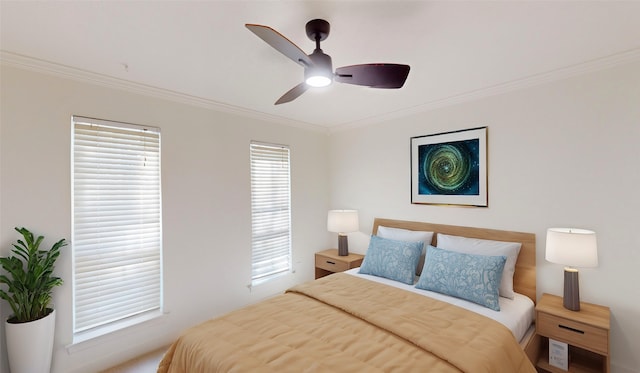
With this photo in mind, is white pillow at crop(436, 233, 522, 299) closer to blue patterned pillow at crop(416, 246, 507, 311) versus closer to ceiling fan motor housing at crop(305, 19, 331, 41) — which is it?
blue patterned pillow at crop(416, 246, 507, 311)

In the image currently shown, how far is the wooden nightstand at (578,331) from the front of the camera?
71.1 inches

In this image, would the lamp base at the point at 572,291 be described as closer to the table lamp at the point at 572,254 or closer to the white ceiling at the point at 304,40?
the table lamp at the point at 572,254

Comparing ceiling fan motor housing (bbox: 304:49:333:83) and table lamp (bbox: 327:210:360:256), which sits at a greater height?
ceiling fan motor housing (bbox: 304:49:333:83)

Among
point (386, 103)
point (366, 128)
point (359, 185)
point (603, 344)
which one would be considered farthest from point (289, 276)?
point (603, 344)

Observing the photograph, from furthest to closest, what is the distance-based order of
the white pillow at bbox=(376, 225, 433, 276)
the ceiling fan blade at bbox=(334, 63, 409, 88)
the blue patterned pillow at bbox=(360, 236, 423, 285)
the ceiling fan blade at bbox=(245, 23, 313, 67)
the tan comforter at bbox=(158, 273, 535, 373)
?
the white pillow at bbox=(376, 225, 433, 276)
the blue patterned pillow at bbox=(360, 236, 423, 285)
the ceiling fan blade at bbox=(334, 63, 409, 88)
the tan comforter at bbox=(158, 273, 535, 373)
the ceiling fan blade at bbox=(245, 23, 313, 67)

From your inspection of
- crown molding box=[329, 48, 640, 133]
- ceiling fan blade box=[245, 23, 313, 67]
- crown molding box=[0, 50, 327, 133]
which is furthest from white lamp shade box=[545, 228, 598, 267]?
crown molding box=[0, 50, 327, 133]

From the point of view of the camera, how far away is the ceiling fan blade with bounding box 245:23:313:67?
1216 millimetres

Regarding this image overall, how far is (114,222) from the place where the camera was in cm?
237

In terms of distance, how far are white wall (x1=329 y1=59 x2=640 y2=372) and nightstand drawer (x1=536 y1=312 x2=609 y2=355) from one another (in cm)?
46

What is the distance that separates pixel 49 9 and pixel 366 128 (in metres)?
3.07

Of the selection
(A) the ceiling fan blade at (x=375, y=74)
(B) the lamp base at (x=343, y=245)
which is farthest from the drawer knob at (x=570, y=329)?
(B) the lamp base at (x=343, y=245)

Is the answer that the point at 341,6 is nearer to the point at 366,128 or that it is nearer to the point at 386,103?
the point at 386,103

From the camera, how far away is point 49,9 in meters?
1.45

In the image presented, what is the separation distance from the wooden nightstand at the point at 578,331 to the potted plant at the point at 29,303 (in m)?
→ 3.58
